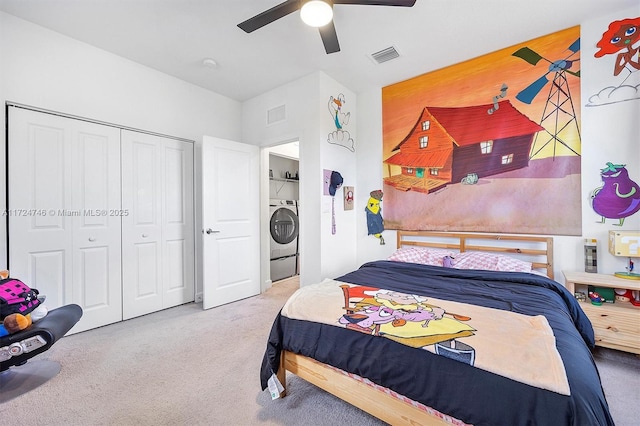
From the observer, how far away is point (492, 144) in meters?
2.82

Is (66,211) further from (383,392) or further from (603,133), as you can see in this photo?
(603,133)

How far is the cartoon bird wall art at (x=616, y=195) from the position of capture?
88.4 inches

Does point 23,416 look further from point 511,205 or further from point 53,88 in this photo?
point 511,205

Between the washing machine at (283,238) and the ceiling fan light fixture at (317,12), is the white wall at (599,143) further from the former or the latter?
the washing machine at (283,238)

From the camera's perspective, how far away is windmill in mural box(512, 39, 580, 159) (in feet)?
8.12

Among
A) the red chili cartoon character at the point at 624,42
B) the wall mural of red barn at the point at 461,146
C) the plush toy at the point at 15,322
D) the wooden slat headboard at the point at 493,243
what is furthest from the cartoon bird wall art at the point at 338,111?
the plush toy at the point at 15,322

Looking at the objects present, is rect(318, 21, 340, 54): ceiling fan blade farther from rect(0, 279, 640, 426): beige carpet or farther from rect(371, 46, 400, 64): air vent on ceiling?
rect(0, 279, 640, 426): beige carpet

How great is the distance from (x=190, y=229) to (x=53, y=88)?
187 centimetres

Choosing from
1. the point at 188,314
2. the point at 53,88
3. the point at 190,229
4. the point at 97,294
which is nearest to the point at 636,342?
the point at 188,314

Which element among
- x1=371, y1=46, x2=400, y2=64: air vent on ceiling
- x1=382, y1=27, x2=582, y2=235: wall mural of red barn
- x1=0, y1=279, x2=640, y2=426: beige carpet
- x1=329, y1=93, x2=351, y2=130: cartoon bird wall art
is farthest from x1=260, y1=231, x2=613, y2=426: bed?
x1=371, y1=46, x2=400, y2=64: air vent on ceiling

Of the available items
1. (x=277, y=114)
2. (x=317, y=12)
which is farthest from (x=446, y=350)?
(x=277, y=114)

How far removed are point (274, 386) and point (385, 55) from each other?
10.5 ft

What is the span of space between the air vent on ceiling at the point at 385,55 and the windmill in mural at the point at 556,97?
1.31m

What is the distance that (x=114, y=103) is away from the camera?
286cm
